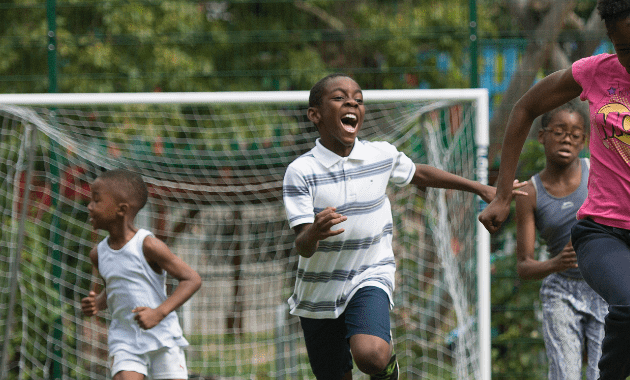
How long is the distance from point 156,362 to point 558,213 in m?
2.05

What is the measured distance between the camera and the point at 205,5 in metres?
7.83

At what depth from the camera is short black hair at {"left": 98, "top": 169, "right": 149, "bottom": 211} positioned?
3.90 metres

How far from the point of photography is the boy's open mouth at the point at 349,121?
3.46 meters

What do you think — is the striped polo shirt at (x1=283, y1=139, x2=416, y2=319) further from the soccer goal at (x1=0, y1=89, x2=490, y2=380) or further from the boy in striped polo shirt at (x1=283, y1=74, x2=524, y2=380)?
the soccer goal at (x1=0, y1=89, x2=490, y2=380)

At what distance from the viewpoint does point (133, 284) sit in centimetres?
381

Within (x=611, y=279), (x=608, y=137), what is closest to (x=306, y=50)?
(x=608, y=137)

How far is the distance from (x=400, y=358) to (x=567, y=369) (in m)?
1.94

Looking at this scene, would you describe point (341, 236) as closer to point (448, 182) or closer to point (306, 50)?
point (448, 182)

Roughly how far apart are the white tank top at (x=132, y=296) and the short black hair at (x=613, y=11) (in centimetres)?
237

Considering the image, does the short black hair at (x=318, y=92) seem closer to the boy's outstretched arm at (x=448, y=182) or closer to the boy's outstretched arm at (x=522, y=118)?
the boy's outstretched arm at (x=448, y=182)

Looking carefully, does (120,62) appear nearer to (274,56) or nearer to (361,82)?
(274,56)

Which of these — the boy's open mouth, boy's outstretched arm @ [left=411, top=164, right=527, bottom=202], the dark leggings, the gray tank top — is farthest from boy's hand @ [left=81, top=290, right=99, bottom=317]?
the dark leggings

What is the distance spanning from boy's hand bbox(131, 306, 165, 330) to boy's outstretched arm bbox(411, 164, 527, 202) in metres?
1.36

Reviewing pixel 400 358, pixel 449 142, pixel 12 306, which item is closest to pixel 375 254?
pixel 449 142
